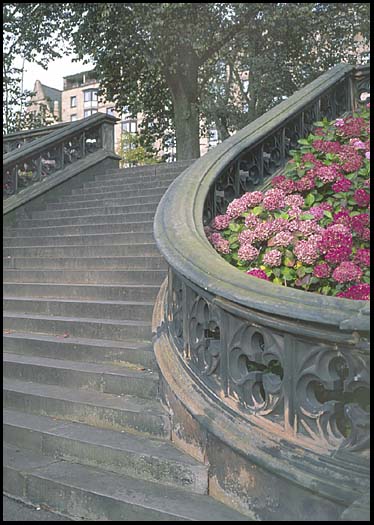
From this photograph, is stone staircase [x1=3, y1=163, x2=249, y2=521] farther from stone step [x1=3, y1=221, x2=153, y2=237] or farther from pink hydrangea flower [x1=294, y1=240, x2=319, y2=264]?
pink hydrangea flower [x1=294, y1=240, x2=319, y2=264]

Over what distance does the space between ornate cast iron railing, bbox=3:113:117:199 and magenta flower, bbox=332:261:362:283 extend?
6.90 m

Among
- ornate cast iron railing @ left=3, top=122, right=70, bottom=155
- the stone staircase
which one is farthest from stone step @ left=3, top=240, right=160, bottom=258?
ornate cast iron railing @ left=3, top=122, right=70, bottom=155

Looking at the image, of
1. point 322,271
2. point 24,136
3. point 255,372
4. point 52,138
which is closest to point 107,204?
point 52,138

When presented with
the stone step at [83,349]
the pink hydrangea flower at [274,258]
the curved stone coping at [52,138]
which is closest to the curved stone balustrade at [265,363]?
the stone step at [83,349]

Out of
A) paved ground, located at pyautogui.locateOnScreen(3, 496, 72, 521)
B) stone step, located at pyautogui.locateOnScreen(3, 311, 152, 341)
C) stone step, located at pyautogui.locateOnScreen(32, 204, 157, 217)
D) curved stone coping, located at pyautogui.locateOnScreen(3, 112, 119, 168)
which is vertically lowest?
paved ground, located at pyautogui.locateOnScreen(3, 496, 72, 521)

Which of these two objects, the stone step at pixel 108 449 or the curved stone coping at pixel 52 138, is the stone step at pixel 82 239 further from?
the stone step at pixel 108 449

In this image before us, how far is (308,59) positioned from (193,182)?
1702 centimetres

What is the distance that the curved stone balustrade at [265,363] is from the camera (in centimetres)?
278

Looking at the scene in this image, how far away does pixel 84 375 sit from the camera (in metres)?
4.90

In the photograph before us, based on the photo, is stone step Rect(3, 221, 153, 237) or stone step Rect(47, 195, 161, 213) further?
stone step Rect(47, 195, 161, 213)

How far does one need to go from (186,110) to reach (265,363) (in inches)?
600

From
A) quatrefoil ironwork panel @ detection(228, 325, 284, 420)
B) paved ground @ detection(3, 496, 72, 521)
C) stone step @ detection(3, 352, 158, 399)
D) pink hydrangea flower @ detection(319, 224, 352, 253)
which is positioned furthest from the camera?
stone step @ detection(3, 352, 158, 399)

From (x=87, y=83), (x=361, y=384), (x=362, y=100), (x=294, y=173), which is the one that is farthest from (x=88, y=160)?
(x=87, y=83)

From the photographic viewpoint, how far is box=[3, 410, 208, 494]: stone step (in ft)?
12.0
